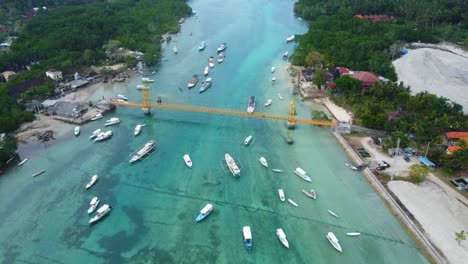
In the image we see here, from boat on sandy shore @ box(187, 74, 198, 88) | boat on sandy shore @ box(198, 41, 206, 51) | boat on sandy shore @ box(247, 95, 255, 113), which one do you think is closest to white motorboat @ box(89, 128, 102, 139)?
boat on sandy shore @ box(187, 74, 198, 88)

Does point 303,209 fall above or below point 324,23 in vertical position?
below

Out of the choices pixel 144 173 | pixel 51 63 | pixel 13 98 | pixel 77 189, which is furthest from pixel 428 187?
pixel 51 63

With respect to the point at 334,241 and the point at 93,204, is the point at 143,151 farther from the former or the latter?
the point at 334,241

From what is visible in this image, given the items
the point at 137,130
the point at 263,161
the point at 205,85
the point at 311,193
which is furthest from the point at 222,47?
the point at 311,193

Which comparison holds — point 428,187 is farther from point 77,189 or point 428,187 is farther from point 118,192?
point 77,189

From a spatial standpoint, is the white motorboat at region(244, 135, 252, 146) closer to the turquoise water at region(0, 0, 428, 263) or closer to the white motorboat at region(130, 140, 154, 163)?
the turquoise water at region(0, 0, 428, 263)
